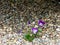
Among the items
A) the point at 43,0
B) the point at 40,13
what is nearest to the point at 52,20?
the point at 40,13

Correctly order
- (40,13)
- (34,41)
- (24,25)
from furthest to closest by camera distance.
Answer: (40,13) < (24,25) < (34,41)

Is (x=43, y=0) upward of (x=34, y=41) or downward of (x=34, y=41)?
upward

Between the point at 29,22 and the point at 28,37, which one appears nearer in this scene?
the point at 28,37

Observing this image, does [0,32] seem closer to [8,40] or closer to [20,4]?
[8,40]

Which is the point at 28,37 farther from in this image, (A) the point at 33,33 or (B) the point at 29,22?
(B) the point at 29,22

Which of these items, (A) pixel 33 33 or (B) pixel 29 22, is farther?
(B) pixel 29 22

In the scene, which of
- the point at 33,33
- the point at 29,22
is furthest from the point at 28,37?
the point at 29,22

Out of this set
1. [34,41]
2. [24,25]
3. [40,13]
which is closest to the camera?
[34,41]

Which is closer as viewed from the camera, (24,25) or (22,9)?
(24,25)

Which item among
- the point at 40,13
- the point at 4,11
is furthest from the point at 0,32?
the point at 40,13
